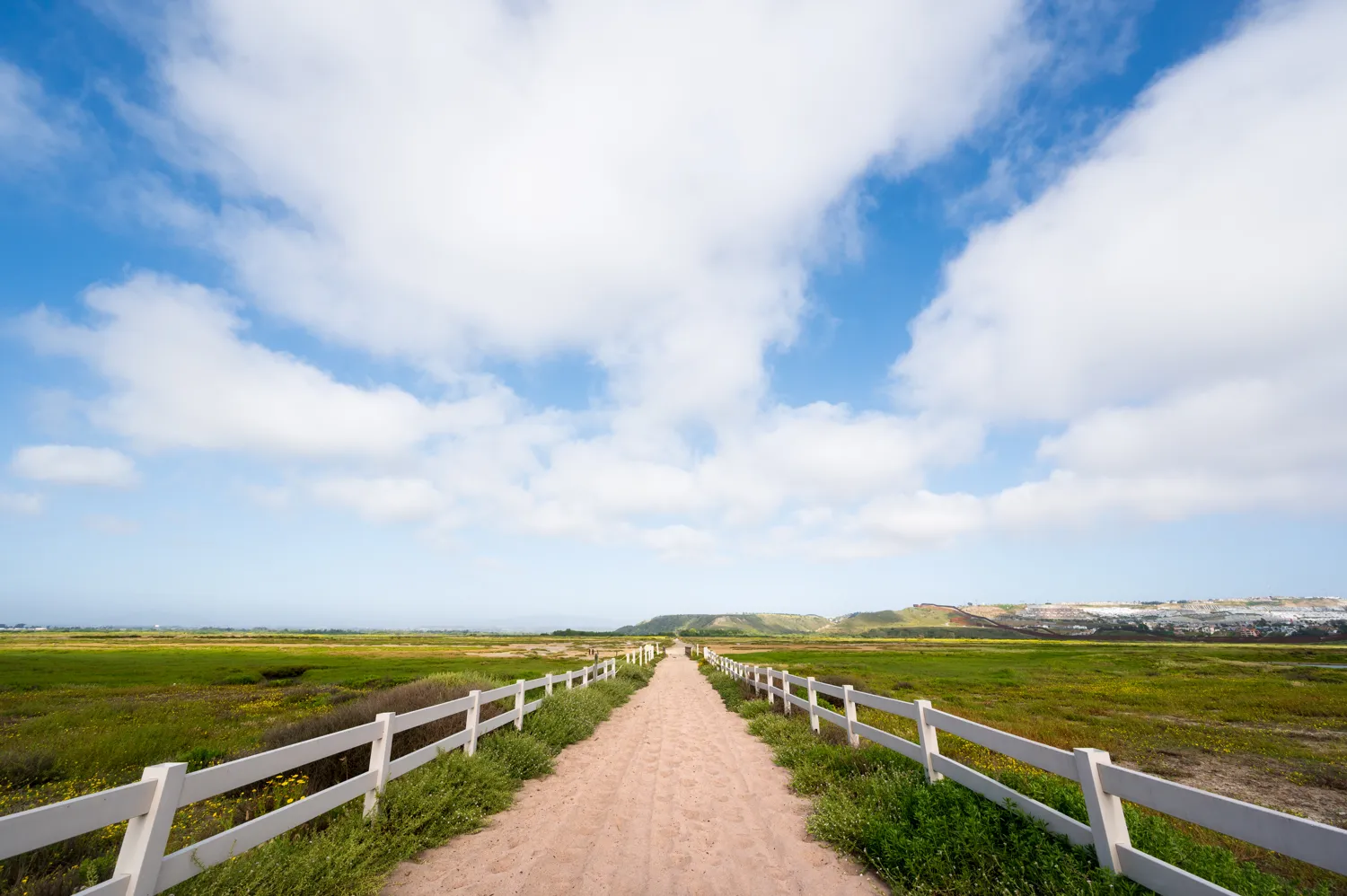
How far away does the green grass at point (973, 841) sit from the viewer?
4055 mm

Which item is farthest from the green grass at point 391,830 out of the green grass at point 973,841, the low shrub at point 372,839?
the green grass at point 973,841

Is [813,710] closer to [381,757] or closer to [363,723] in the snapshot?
[381,757]

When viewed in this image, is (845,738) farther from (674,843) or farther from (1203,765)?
(1203,765)

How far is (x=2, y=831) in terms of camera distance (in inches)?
106

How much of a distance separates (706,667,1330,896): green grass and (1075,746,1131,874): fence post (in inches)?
5.2

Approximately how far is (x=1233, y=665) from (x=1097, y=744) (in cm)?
5132

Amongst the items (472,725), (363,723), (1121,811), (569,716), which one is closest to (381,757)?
(472,725)

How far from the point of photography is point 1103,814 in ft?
12.9

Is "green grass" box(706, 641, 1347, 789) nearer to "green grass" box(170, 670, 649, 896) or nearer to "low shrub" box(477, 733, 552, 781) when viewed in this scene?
"low shrub" box(477, 733, 552, 781)

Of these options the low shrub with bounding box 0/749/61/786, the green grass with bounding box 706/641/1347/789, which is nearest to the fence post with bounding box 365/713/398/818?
the low shrub with bounding box 0/749/61/786

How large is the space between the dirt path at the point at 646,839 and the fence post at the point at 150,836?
1940 millimetres

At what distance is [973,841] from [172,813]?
20.2 feet

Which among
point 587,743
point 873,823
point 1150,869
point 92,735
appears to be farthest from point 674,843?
point 92,735

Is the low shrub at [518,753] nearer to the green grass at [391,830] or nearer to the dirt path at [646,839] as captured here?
the green grass at [391,830]
